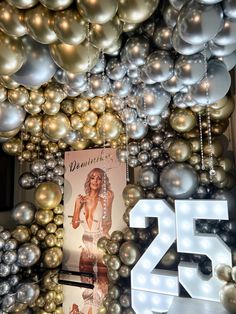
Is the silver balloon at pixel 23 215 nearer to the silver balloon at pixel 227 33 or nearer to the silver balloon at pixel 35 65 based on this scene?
the silver balloon at pixel 35 65

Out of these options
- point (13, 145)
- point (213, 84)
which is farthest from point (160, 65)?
point (13, 145)

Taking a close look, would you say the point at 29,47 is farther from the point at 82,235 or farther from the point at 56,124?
the point at 82,235

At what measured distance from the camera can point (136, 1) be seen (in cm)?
101

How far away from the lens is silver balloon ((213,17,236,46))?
1061 mm

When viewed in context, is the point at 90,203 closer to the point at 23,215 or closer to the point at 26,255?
the point at 23,215

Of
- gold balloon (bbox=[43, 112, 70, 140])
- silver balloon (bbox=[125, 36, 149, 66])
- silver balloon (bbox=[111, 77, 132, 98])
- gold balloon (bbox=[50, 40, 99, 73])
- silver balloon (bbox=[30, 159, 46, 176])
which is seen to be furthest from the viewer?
silver balloon (bbox=[30, 159, 46, 176])

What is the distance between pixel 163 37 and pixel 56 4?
0.53m

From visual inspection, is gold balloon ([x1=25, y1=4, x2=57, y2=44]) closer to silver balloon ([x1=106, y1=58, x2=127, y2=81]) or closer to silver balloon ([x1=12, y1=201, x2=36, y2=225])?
silver balloon ([x1=106, y1=58, x2=127, y2=81])

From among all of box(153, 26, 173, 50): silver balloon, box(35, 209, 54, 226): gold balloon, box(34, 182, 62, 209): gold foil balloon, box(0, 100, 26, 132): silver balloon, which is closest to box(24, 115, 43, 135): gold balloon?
box(0, 100, 26, 132): silver balloon

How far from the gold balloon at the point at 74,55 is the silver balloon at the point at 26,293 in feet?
5.87

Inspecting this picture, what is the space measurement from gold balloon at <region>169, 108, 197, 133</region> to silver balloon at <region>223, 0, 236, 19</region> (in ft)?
2.75

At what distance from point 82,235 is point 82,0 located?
207 centimetres

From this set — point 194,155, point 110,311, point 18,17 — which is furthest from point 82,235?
point 18,17

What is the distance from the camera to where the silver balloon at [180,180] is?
1726 mm
